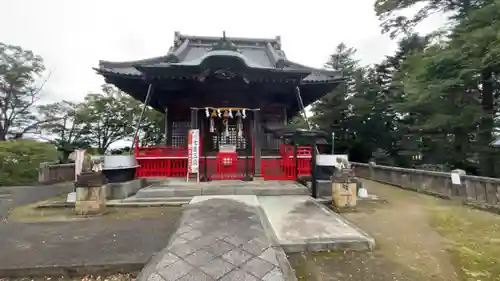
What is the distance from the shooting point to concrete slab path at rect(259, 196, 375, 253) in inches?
148

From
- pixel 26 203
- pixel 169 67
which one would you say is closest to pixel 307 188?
pixel 169 67

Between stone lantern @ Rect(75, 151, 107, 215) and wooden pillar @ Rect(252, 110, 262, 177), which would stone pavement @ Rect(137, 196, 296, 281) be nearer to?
stone lantern @ Rect(75, 151, 107, 215)

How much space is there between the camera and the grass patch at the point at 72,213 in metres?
5.45

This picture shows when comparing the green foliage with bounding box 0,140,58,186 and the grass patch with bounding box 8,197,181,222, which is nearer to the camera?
the grass patch with bounding box 8,197,181,222

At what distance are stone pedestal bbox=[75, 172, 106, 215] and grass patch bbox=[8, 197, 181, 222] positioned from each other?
183 millimetres

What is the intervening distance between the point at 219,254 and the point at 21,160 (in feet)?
44.7

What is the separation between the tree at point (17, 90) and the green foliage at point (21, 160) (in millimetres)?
9727

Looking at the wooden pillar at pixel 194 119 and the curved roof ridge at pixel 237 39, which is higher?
the curved roof ridge at pixel 237 39

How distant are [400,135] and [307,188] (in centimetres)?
1356

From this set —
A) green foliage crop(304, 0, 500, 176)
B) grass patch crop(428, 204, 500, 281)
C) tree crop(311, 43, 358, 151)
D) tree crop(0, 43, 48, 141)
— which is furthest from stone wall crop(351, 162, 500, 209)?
tree crop(0, 43, 48, 141)

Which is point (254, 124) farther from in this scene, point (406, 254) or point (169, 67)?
point (406, 254)

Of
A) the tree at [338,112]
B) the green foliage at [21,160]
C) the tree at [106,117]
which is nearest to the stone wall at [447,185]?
the tree at [338,112]

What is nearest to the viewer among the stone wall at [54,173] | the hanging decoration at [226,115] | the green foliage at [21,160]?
the hanging decoration at [226,115]

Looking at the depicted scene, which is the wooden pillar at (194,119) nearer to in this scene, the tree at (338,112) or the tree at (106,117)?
the tree at (338,112)
